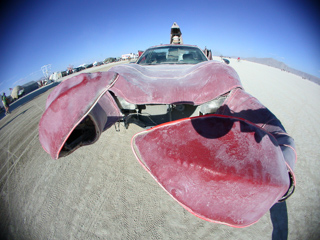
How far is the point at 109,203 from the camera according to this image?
206 centimetres

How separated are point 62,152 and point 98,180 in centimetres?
146

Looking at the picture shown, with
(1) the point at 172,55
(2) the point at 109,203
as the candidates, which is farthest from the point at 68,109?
(1) the point at 172,55

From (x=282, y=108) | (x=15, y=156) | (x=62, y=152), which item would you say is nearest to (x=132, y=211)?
Answer: (x=62, y=152)

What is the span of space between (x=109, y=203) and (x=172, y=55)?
9.89 ft

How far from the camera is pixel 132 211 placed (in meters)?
1.95

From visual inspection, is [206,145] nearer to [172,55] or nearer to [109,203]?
[109,203]

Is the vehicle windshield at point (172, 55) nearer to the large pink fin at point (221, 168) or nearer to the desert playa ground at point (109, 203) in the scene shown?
the desert playa ground at point (109, 203)

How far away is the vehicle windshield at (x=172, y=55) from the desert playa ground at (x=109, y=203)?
2006 mm

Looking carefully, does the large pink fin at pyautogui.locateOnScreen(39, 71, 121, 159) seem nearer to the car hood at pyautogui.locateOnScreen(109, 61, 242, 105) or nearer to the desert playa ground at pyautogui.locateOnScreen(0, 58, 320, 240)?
the car hood at pyautogui.locateOnScreen(109, 61, 242, 105)

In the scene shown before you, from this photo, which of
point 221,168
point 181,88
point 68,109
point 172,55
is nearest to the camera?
point 221,168

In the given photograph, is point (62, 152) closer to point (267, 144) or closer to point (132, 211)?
point (132, 211)

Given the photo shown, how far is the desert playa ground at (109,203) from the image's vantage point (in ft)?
5.74

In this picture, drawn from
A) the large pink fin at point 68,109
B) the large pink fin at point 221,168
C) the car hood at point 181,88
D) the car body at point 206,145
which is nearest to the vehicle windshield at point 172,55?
the car hood at point 181,88

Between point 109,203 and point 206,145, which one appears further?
point 109,203
